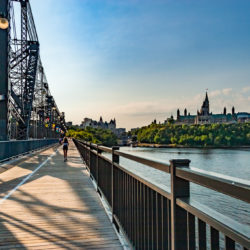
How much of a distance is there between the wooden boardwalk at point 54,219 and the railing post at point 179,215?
1881 mm

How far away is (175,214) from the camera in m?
1.87

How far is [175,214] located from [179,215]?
0.03 metres

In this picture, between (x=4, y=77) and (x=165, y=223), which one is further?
(x=4, y=77)

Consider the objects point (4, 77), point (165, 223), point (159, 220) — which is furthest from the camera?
point (4, 77)

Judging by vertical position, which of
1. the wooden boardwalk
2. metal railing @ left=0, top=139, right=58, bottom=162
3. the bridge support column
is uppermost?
the bridge support column

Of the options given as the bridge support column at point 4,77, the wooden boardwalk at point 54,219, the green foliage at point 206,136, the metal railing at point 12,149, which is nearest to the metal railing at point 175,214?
the wooden boardwalk at point 54,219

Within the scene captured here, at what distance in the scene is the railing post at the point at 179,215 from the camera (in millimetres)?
1848

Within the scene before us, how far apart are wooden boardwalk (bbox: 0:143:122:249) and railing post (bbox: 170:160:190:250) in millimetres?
1881

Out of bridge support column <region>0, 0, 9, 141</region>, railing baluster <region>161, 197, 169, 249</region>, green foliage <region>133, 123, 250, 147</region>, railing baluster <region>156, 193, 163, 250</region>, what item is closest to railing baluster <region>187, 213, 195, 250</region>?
railing baluster <region>161, 197, 169, 249</region>

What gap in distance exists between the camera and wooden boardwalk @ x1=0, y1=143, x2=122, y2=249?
3.66m

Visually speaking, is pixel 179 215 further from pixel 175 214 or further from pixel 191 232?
pixel 191 232

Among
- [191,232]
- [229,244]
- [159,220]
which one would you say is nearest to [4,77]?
[159,220]

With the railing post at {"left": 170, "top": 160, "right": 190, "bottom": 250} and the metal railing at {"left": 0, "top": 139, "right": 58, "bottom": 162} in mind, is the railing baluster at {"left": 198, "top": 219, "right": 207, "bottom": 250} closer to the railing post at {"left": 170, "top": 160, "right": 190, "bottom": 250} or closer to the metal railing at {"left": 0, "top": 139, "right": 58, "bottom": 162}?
the railing post at {"left": 170, "top": 160, "right": 190, "bottom": 250}

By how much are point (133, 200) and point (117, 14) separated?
28074 millimetres
